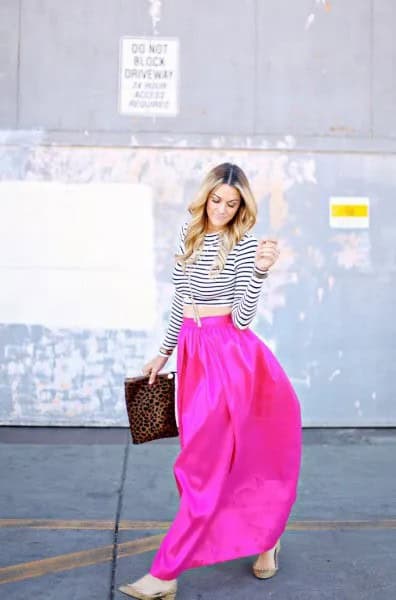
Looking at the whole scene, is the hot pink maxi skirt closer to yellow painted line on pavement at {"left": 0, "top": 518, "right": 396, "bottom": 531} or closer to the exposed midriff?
the exposed midriff

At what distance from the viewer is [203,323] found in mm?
3533

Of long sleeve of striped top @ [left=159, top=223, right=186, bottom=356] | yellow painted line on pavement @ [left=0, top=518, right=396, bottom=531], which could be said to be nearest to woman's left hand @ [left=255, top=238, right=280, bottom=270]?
long sleeve of striped top @ [left=159, top=223, right=186, bottom=356]

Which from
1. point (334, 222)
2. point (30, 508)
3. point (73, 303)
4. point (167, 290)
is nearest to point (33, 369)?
point (73, 303)

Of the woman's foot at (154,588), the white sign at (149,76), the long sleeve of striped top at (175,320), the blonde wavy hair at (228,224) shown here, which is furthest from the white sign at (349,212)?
the woman's foot at (154,588)

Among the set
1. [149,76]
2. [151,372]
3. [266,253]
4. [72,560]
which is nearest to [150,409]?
[151,372]

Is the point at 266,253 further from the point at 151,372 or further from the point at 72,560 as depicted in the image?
the point at 72,560

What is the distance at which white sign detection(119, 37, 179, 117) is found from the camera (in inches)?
262

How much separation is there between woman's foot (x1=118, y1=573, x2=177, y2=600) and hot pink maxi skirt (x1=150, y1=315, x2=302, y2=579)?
53 millimetres

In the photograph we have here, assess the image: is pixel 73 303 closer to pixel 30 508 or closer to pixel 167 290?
pixel 167 290

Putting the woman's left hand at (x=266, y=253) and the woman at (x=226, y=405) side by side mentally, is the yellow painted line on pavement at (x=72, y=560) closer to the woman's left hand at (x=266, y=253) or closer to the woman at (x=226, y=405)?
the woman at (x=226, y=405)

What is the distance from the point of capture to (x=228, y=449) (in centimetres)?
339

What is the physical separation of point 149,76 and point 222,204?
11.5 feet

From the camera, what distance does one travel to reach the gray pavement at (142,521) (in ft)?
11.6

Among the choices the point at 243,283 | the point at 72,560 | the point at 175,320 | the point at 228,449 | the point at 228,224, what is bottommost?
the point at 72,560
